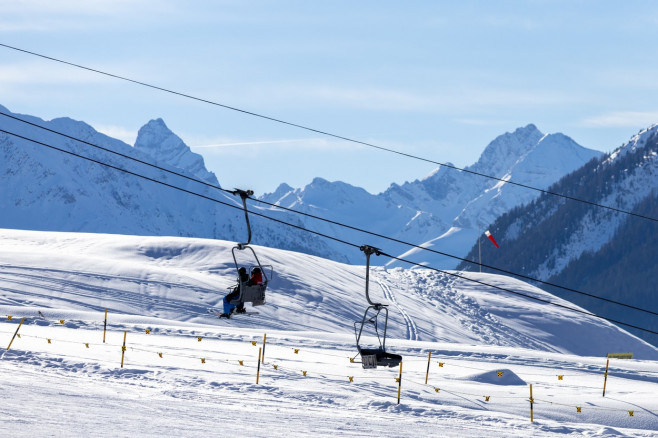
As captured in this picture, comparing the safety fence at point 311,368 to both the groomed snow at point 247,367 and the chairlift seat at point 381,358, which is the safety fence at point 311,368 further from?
the chairlift seat at point 381,358

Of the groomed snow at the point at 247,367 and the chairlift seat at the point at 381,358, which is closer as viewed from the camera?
the groomed snow at the point at 247,367

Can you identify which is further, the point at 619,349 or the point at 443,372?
the point at 619,349

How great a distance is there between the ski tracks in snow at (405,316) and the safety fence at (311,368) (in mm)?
22791

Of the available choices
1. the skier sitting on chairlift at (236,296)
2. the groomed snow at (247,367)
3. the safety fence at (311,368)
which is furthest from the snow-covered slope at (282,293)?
the skier sitting on chairlift at (236,296)

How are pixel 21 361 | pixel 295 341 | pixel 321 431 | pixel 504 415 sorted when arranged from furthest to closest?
pixel 295 341 → pixel 21 361 → pixel 504 415 → pixel 321 431

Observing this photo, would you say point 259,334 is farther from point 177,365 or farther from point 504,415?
point 504,415

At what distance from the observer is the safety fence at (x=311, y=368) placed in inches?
1128

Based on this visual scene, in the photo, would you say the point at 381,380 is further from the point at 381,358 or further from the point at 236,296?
the point at 236,296

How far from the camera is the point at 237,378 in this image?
28125 mm

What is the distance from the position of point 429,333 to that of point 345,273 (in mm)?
17311

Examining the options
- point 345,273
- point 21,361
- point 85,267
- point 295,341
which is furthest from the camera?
point 345,273

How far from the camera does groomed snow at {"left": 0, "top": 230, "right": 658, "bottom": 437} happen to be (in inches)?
879

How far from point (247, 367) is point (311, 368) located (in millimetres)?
2489

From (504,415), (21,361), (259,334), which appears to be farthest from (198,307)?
(504,415)
